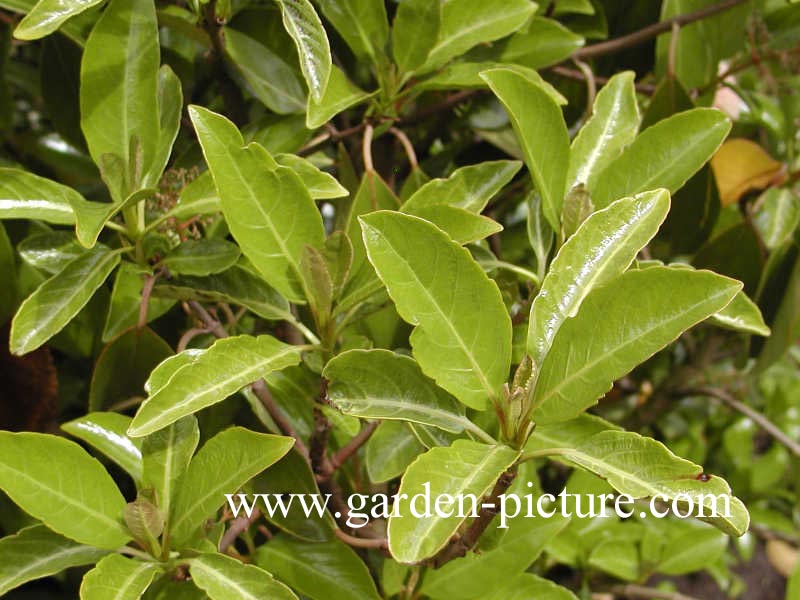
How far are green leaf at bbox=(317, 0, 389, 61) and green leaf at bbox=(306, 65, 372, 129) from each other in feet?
0.14

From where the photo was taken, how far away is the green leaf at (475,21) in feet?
2.09

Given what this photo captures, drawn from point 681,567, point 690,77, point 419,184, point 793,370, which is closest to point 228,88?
point 419,184

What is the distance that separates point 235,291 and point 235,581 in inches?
7.5

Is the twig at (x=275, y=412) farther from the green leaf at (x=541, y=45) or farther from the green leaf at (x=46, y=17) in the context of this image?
the green leaf at (x=541, y=45)

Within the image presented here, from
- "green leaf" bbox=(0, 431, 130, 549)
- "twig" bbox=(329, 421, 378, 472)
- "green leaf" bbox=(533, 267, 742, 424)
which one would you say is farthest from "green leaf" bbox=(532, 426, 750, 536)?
"green leaf" bbox=(0, 431, 130, 549)

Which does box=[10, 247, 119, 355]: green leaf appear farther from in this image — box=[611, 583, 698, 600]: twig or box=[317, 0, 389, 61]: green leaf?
box=[611, 583, 698, 600]: twig

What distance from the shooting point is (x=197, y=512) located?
0.50 meters

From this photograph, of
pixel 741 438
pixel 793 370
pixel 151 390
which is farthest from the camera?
pixel 793 370

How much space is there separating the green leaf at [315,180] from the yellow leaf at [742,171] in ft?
1.91

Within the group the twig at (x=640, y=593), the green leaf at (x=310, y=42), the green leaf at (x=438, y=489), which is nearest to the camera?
the green leaf at (x=438, y=489)

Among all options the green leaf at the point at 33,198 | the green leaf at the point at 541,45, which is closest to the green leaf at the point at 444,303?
the green leaf at the point at 33,198

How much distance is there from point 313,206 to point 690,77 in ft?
1.64

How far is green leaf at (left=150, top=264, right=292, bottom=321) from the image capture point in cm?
55

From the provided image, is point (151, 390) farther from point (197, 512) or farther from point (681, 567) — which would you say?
point (681, 567)
